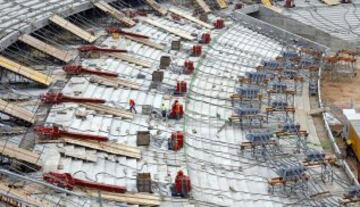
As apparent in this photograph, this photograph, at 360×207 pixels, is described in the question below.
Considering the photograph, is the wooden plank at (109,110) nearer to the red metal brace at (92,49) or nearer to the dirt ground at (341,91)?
the red metal brace at (92,49)

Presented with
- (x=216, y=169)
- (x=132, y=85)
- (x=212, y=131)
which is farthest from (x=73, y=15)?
(x=216, y=169)

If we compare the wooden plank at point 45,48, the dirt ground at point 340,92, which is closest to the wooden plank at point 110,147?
the wooden plank at point 45,48

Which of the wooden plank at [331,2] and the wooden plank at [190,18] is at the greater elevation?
the wooden plank at [331,2]

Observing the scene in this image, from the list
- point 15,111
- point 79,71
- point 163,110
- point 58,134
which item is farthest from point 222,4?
point 58,134

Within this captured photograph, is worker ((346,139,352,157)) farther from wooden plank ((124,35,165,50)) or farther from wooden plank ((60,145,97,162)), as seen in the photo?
wooden plank ((60,145,97,162))

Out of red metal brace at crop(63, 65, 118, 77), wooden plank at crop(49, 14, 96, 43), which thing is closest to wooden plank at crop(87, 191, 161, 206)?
red metal brace at crop(63, 65, 118, 77)

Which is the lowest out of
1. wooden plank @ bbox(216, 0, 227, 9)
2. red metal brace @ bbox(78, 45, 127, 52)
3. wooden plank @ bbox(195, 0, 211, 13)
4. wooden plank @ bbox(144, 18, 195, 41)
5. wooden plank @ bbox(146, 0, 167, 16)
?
red metal brace @ bbox(78, 45, 127, 52)
